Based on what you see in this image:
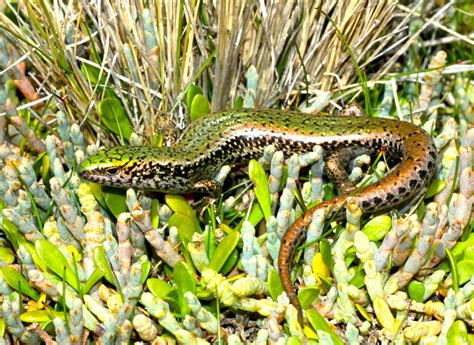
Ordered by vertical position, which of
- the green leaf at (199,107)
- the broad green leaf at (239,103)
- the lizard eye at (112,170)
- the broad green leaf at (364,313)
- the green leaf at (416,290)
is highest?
the green leaf at (199,107)

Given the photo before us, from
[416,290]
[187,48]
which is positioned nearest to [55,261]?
[187,48]

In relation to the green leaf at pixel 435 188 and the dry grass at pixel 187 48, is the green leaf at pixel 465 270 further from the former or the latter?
the dry grass at pixel 187 48

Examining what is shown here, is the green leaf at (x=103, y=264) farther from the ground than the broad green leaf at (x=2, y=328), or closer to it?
farther from the ground

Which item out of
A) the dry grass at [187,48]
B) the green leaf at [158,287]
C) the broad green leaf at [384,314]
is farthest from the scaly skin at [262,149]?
the green leaf at [158,287]

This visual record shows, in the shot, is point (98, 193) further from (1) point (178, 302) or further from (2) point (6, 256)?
(1) point (178, 302)

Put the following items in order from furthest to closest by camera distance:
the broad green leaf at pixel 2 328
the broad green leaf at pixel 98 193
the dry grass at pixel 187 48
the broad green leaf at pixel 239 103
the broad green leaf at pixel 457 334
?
the broad green leaf at pixel 239 103 < the dry grass at pixel 187 48 < the broad green leaf at pixel 98 193 < the broad green leaf at pixel 2 328 < the broad green leaf at pixel 457 334
